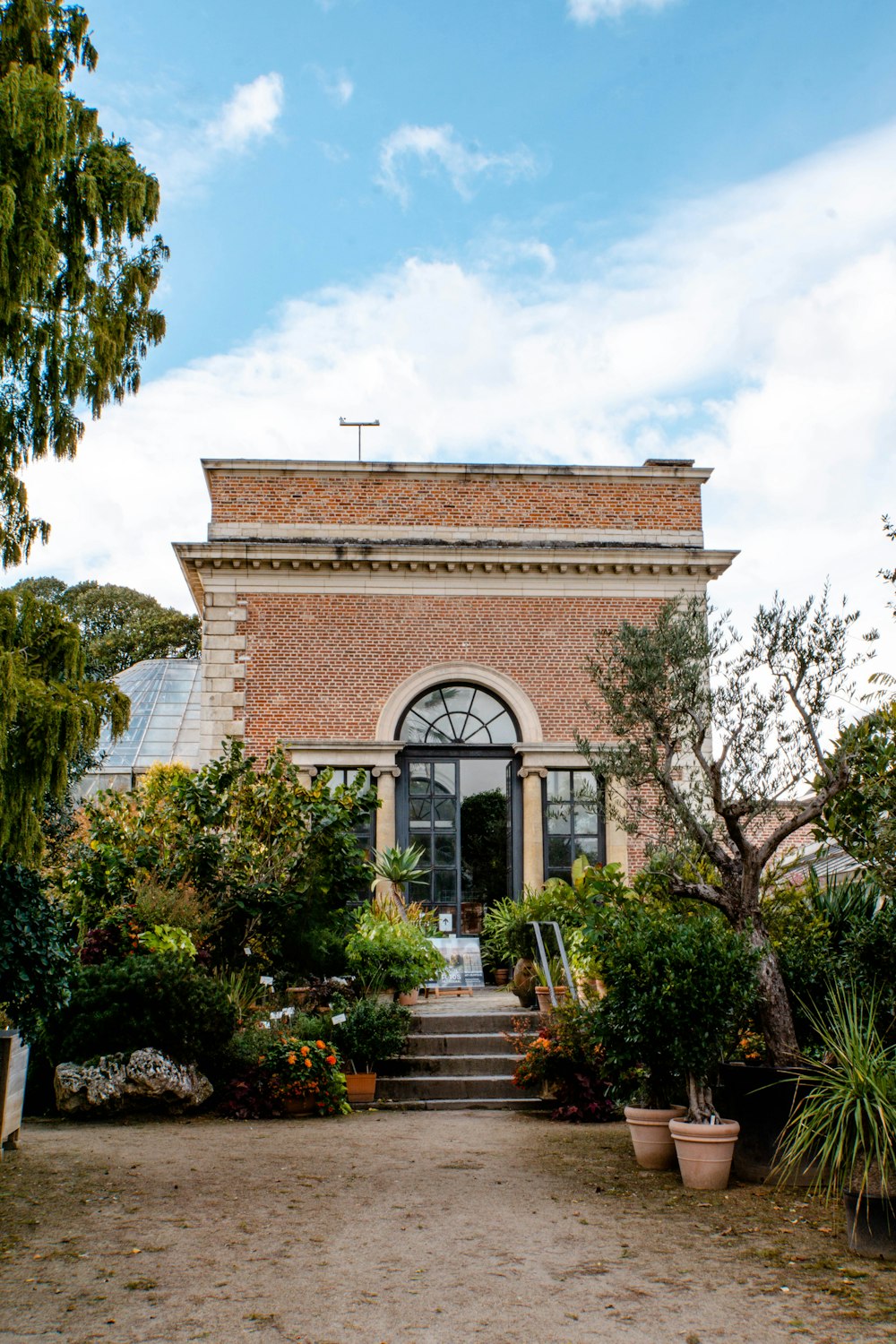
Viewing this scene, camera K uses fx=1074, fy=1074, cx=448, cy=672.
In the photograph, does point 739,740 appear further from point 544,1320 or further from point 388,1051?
point 388,1051

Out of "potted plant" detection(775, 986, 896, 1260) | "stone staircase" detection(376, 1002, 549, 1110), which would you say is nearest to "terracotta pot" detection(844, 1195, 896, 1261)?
"potted plant" detection(775, 986, 896, 1260)

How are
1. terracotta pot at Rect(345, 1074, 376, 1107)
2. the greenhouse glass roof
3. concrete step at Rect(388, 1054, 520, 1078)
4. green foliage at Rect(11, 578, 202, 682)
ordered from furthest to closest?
green foliage at Rect(11, 578, 202, 682) < the greenhouse glass roof < concrete step at Rect(388, 1054, 520, 1078) < terracotta pot at Rect(345, 1074, 376, 1107)

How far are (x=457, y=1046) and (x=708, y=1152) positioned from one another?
459 cm

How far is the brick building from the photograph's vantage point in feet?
48.4

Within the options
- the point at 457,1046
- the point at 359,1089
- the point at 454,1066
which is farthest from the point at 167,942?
the point at 457,1046

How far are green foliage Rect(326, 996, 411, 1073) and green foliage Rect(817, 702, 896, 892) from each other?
14.4 ft

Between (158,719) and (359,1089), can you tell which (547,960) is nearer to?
Result: (359,1089)

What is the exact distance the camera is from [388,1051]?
9109 millimetres

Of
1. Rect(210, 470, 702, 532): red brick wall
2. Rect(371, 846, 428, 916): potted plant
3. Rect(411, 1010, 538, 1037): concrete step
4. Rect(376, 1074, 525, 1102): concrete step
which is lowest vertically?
Rect(376, 1074, 525, 1102): concrete step

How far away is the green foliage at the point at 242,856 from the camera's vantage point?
10023 millimetres

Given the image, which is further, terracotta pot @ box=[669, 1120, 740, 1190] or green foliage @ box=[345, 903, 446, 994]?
green foliage @ box=[345, 903, 446, 994]

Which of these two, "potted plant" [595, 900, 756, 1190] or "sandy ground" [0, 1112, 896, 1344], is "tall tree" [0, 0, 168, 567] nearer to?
"sandy ground" [0, 1112, 896, 1344]

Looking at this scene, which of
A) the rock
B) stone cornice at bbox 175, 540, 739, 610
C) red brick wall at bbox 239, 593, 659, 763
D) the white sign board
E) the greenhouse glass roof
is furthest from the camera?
the greenhouse glass roof

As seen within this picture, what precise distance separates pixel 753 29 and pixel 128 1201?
28.4 feet
